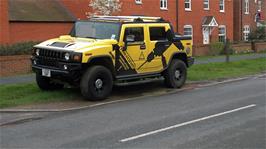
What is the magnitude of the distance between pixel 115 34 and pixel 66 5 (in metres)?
22.4

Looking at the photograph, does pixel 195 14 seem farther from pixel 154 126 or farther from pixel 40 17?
pixel 154 126

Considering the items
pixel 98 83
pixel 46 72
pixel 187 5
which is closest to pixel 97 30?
pixel 98 83

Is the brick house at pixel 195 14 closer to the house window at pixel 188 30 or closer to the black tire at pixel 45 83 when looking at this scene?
the house window at pixel 188 30

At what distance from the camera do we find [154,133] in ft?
28.2

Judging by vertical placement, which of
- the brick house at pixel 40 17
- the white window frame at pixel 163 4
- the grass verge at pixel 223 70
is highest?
the white window frame at pixel 163 4

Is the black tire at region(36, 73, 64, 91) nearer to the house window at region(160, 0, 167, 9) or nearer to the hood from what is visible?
the hood

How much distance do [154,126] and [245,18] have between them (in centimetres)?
4432

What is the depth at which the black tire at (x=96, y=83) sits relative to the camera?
12.4 metres

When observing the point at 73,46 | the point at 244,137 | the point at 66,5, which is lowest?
the point at 244,137

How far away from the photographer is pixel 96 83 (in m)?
12.6

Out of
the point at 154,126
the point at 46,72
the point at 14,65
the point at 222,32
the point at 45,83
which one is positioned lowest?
the point at 154,126

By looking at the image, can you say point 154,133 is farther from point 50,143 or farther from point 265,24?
point 265,24

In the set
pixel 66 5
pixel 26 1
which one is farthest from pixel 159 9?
pixel 26 1

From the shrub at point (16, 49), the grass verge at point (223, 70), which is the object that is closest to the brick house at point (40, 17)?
the shrub at point (16, 49)
